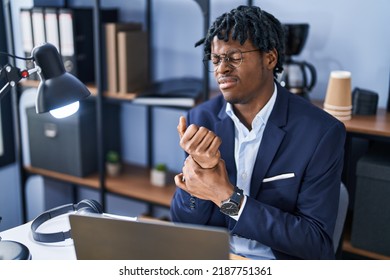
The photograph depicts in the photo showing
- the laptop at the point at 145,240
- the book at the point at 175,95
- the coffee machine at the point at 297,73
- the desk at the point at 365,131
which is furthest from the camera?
the book at the point at 175,95

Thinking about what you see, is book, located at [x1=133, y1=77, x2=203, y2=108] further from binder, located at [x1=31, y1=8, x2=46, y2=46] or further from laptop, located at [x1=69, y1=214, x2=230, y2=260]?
laptop, located at [x1=69, y1=214, x2=230, y2=260]

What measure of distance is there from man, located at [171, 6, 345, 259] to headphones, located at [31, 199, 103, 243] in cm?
24

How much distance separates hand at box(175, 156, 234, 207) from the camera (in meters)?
1.25

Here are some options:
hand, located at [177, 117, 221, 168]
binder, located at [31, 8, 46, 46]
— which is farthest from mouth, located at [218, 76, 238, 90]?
binder, located at [31, 8, 46, 46]

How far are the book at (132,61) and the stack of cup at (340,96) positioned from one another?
91 centimetres

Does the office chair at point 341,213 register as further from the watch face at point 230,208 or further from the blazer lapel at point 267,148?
the watch face at point 230,208

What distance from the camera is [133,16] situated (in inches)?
95.0

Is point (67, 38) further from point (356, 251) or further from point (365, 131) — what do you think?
point (356, 251)

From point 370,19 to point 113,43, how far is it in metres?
1.09

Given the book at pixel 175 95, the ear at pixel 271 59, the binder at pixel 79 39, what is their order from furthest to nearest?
the binder at pixel 79 39 → the book at pixel 175 95 → the ear at pixel 271 59

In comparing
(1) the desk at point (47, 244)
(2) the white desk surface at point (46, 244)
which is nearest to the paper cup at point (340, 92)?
(1) the desk at point (47, 244)

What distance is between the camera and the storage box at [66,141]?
7.77 ft

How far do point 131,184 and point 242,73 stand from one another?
46.7 inches
